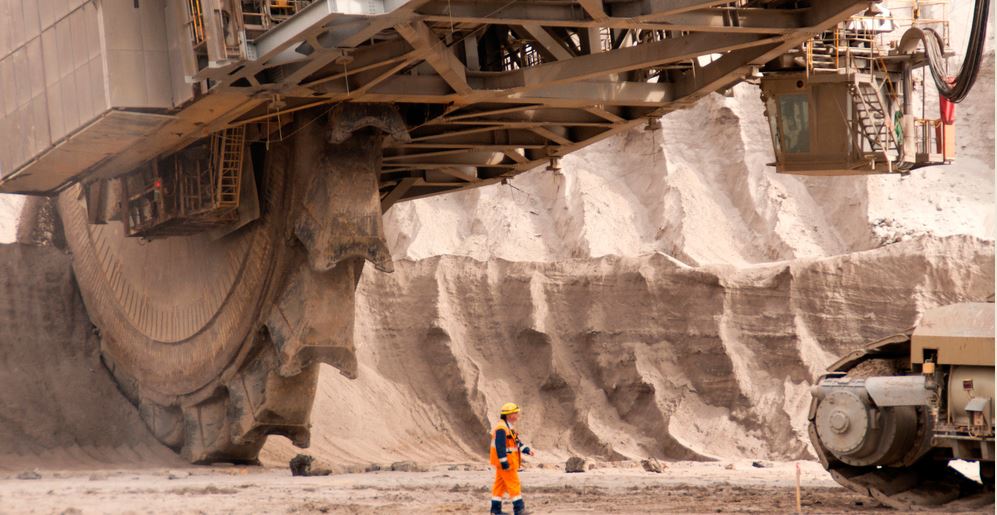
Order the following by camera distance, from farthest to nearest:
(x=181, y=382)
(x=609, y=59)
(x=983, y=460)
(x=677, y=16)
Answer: (x=181, y=382) < (x=609, y=59) < (x=677, y=16) < (x=983, y=460)

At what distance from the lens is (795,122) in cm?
2502

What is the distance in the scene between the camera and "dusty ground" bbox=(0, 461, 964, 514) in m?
19.4

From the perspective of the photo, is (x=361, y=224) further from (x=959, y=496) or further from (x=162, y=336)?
(x=959, y=496)

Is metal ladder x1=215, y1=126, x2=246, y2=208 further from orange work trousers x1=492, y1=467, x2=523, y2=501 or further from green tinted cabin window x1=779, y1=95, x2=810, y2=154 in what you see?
orange work trousers x1=492, y1=467, x2=523, y2=501

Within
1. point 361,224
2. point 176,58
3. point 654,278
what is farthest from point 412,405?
point 176,58

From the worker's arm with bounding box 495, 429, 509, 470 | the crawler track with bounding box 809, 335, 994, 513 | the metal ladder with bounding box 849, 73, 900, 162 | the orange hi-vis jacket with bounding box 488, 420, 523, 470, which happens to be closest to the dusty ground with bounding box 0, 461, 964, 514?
the crawler track with bounding box 809, 335, 994, 513

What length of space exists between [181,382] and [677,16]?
1323 centimetres

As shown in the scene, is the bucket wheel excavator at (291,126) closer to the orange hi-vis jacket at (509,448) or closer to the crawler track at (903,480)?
the crawler track at (903,480)

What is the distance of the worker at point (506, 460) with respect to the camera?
17359 millimetres

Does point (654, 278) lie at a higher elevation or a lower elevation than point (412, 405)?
higher

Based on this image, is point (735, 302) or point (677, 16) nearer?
point (677, 16)

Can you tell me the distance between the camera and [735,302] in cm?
3262

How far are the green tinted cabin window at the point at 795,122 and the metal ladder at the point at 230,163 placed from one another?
322 inches

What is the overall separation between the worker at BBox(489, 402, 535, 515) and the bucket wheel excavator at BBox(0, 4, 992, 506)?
5073 millimetres
